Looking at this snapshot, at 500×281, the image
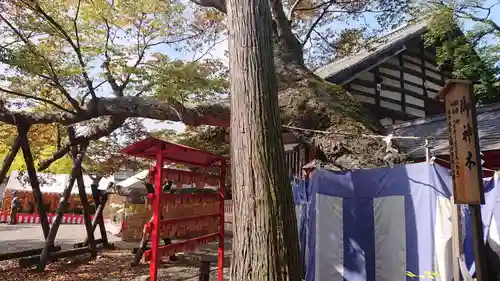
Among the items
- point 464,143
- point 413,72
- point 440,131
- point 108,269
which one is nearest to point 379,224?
point 464,143

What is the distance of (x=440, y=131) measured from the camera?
8.38 metres

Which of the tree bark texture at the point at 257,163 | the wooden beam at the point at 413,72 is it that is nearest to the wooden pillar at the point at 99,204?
the tree bark texture at the point at 257,163

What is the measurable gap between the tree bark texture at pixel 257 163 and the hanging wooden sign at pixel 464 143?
5.25 ft

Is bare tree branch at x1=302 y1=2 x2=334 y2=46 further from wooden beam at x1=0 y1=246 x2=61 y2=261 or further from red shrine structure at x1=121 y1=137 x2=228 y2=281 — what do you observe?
wooden beam at x1=0 y1=246 x2=61 y2=261

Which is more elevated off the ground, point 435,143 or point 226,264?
point 435,143

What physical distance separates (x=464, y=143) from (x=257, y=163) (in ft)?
6.54

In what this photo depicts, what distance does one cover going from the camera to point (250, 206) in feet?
11.3

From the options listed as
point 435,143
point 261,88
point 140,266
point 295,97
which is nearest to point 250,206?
point 261,88

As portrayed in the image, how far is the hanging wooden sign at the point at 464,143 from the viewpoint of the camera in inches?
134

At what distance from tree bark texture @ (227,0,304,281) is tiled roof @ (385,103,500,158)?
139 inches

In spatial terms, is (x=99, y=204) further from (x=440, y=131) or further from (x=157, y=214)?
(x=440, y=131)

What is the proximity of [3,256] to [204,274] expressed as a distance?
5879 millimetres

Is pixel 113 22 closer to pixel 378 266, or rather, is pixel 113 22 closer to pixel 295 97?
pixel 295 97

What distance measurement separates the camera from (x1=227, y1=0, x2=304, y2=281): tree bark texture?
3.35 metres
